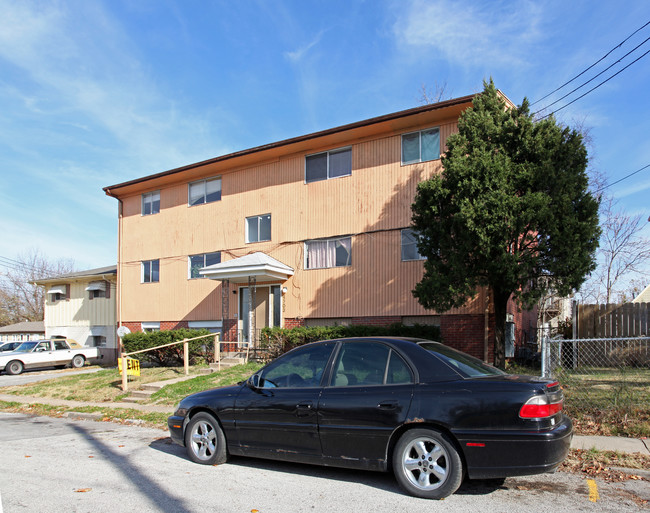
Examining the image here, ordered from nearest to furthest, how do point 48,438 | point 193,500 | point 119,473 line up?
point 193,500 < point 119,473 < point 48,438

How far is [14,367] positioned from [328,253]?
14834mm

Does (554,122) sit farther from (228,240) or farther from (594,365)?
(228,240)

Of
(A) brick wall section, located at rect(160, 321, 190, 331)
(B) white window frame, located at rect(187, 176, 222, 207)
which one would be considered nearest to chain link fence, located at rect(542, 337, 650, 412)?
(B) white window frame, located at rect(187, 176, 222, 207)

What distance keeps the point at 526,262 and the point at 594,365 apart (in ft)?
18.0

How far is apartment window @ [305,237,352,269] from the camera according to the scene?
54.8ft

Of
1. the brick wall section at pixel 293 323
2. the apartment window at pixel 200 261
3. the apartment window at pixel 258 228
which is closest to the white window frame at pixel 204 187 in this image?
the apartment window at pixel 258 228

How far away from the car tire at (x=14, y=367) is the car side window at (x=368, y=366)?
2089cm

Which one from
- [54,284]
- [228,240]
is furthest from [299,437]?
[54,284]

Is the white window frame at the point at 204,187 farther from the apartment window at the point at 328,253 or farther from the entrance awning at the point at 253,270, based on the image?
the apartment window at the point at 328,253

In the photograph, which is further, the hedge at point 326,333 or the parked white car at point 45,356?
the parked white car at point 45,356

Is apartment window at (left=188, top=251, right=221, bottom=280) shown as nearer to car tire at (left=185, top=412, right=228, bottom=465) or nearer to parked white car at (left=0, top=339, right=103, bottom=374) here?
parked white car at (left=0, top=339, right=103, bottom=374)

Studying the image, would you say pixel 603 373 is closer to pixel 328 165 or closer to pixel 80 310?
pixel 328 165

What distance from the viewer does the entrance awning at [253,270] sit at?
16438 mm

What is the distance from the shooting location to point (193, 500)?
4.84 m
